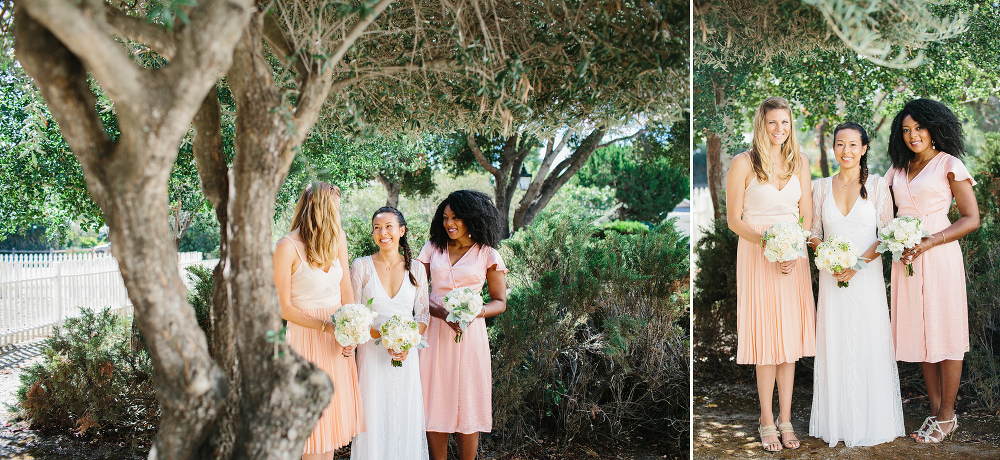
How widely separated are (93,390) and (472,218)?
10.4 feet

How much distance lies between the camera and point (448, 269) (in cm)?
363

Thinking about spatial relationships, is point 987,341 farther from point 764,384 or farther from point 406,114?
point 406,114

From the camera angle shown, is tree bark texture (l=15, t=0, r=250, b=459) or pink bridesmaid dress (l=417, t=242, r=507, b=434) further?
pink bridesmaid dress (l=417, t=242, r=507, b=434)

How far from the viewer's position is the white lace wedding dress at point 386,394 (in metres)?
3.32

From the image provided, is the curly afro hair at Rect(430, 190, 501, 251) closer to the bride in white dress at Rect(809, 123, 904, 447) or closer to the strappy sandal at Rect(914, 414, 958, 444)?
the bride in white dress at Rect(809, 123, 904, 447)

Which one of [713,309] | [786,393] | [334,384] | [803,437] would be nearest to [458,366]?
[334,384]

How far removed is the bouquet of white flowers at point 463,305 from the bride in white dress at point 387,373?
0.23 m

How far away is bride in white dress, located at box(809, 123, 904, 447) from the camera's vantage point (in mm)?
3646

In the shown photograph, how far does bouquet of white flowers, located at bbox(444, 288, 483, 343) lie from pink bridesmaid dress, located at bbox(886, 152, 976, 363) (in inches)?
103

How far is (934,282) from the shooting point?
12.5 feet

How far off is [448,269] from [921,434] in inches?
117

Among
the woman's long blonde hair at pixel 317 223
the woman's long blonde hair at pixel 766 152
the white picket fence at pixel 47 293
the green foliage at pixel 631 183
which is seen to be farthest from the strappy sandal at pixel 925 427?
the green foliage at pixel 631 183

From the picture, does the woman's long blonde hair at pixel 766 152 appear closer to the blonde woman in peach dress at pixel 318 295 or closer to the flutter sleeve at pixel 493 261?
the flutter sleeve at pixel 493 261

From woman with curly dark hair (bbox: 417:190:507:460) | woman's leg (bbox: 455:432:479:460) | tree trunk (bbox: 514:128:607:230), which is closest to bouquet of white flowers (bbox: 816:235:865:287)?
woman with curly dark hair (bbox: 417:190:507:460)
